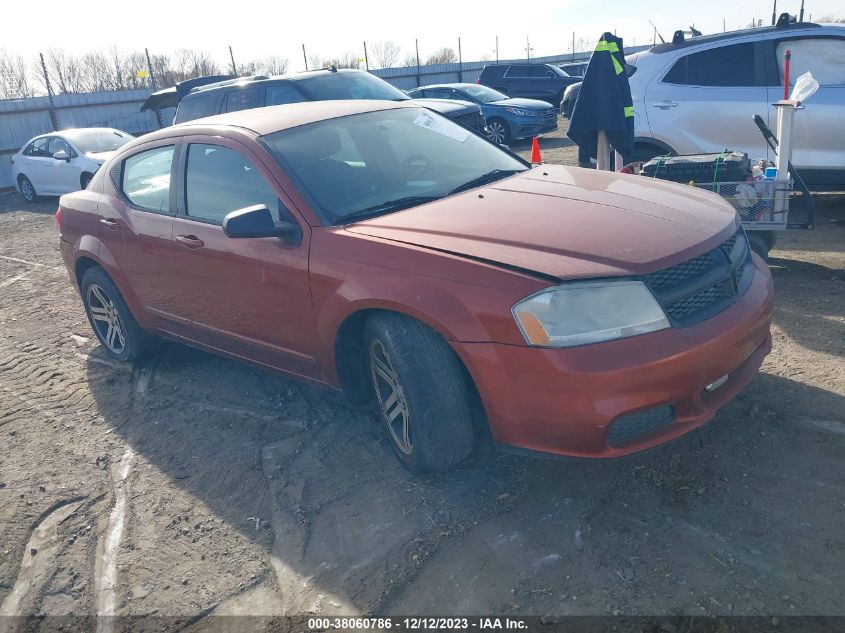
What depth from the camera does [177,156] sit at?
4.40 m

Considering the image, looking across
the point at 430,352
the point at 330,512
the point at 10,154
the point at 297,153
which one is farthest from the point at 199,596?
the point at 10,154

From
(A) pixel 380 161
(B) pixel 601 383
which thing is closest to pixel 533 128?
(A) pixel 380 161

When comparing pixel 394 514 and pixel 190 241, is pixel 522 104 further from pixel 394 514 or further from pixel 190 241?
pixel 394 514

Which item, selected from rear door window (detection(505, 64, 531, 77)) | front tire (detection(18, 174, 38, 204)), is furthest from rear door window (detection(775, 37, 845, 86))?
rear door window (detection(505, 64, 531, 77))

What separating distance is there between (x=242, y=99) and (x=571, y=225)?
7755mm

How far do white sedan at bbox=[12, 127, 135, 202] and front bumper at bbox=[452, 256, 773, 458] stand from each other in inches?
465

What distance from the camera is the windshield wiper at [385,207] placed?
3559 millimetres

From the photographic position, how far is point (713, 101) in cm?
724

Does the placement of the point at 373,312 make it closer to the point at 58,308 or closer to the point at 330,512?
the point at 330,512

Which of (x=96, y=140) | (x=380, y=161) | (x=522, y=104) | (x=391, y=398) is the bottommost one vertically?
(x=391, y=398)

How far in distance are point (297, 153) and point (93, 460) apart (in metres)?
2.02

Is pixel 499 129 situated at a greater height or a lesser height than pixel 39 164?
lesser

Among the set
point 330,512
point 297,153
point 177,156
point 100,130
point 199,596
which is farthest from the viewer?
point 100,130

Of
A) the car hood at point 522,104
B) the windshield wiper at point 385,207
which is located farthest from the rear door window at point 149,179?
the car hood at point 522,104
